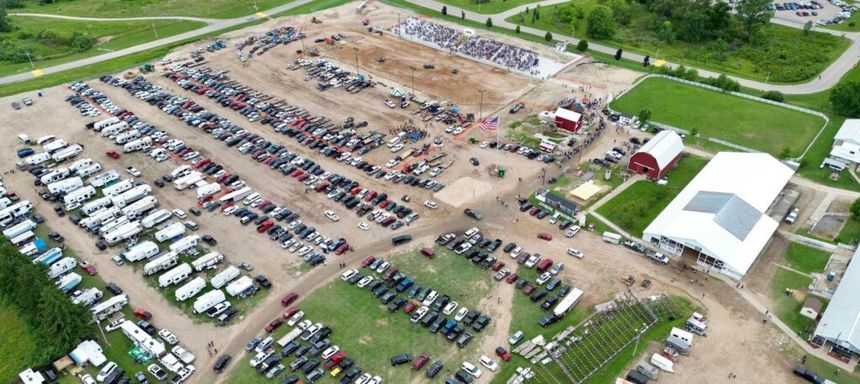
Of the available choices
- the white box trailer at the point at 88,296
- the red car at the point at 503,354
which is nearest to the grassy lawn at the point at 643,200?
the red car at the point at 503,354

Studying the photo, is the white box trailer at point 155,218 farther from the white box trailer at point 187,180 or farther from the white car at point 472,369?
the white car at point 472,369

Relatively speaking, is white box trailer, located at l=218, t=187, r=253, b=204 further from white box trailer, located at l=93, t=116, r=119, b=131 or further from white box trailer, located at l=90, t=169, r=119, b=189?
white box trailer, located at l=93, t=116, r=119, b=131

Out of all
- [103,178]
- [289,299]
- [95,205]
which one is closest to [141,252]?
[95,205]

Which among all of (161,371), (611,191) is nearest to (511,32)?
(611,191)

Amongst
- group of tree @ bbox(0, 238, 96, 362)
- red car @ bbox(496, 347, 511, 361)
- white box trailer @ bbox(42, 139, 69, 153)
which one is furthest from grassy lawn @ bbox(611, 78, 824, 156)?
white box trailer @ bbox(42, 139, 69, 153)

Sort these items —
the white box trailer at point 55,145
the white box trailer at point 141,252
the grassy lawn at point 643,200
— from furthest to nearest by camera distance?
1. the white box trailer at point 55,145
2. the grassy lawn at point 643,200
3. the white box trailer at point 141,252

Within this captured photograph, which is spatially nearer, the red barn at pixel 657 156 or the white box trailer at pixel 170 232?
the white box trailer at pixel 170 232

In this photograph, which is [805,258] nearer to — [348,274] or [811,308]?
[811,308]

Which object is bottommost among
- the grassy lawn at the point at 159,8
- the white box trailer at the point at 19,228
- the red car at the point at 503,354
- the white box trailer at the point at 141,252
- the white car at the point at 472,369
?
the white car at the point at 472,369
